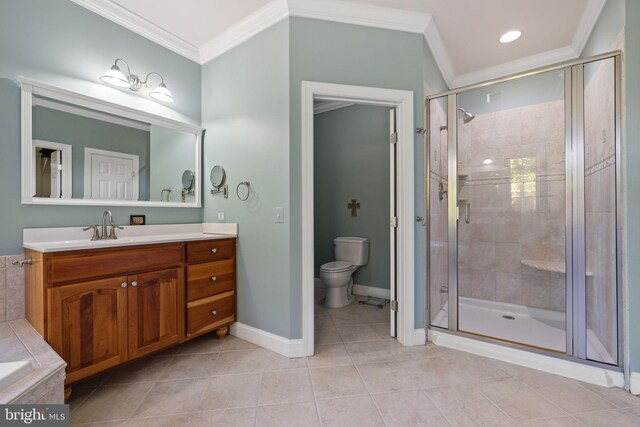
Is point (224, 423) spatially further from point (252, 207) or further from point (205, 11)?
point (205, 11)

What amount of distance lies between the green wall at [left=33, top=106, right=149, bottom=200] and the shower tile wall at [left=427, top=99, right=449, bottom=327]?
2387 millimetres

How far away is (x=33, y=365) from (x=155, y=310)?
2.14 feet

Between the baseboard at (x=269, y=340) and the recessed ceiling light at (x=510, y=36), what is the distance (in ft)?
10.2

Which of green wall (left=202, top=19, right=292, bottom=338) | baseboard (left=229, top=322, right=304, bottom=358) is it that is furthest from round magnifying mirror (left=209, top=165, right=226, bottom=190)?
baseboard (left=229, top=322, right=304, bottom=358)

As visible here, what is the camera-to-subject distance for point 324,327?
2510mm

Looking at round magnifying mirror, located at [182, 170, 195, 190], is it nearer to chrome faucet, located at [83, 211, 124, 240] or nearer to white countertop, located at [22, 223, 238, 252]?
white countertop, located at [22, 223, 238, 252]

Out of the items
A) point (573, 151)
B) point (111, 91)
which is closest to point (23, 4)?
point (111, 91)

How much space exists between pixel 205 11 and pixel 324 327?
2.82 metres

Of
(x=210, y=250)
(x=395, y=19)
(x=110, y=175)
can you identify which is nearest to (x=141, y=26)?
(x=110, y=175)

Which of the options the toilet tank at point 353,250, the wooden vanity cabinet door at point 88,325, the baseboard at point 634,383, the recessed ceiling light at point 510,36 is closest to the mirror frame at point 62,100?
the wooden vanity cabinet door at point 88,325

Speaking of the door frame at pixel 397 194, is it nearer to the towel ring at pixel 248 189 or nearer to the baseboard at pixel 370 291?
the towel ring at pixel 248 189

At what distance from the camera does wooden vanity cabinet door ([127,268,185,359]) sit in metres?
1.69

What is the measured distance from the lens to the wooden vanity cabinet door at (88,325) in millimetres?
1399

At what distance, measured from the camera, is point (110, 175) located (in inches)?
79.9
